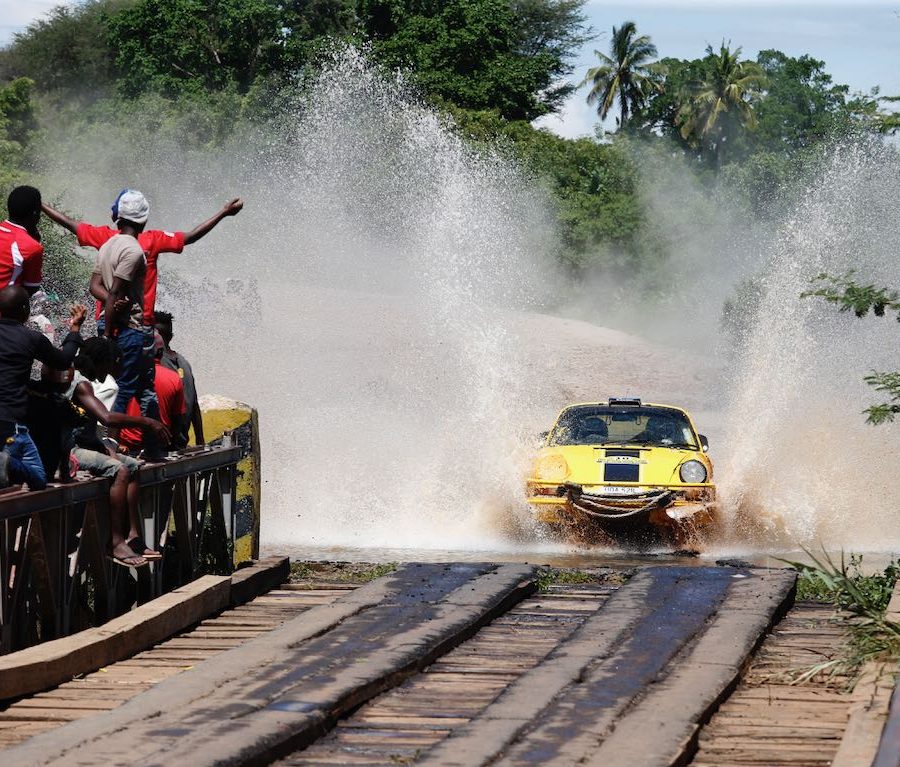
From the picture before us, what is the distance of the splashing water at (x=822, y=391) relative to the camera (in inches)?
754

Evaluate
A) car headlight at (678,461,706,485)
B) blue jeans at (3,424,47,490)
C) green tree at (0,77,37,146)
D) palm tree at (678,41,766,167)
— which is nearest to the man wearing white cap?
blue jeans at (3,424,47,490)

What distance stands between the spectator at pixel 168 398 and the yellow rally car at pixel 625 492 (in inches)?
234

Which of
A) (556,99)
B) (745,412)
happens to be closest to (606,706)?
(745,412)

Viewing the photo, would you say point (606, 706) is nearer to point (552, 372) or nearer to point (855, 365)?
point (855, 365)

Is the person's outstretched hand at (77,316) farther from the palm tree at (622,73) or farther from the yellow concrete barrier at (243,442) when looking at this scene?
the palm tree at (622,73)

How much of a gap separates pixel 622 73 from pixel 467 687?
279 ft

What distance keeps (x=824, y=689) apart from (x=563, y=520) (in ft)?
29.1

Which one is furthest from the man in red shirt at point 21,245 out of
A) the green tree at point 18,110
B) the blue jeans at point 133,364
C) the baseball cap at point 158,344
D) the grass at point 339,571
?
the green tree at point 18,110

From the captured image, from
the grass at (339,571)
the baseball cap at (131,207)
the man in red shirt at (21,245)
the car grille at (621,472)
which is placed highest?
the baseball cap at (131,207)

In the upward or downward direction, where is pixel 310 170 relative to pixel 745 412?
upward

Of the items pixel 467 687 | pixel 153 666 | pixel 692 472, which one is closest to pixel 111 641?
pixel 153 666

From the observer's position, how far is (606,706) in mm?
7105

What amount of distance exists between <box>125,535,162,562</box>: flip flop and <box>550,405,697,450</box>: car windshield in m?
8.20

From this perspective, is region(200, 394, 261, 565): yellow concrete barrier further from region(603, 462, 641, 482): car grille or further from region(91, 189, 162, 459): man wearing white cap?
region(603, 462, 641, 482): car grille
